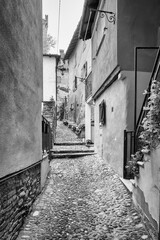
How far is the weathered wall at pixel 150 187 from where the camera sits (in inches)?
87.7

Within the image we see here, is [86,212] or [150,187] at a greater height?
[150,187]

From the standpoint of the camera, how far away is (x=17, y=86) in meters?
2.68

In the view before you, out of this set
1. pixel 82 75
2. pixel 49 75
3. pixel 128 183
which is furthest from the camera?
pixel 49 75

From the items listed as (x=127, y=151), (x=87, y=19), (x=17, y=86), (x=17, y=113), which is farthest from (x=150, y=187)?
(x=87, y=19)

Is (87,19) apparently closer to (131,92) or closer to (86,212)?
(131,92)

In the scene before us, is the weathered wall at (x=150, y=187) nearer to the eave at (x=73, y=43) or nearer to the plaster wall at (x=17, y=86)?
the plaster wall at (x=17, y=86)

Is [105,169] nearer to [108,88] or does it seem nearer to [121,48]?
[108,88]

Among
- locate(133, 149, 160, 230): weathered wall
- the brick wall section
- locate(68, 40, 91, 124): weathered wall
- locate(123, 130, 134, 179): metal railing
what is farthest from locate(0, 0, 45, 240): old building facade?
locate(68, 40, 91, 124): weathered wall

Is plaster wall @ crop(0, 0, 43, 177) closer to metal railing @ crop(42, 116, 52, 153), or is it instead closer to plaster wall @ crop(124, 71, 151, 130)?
metal railing @ crop(42, 116, 52, 153)

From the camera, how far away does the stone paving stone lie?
261 cm

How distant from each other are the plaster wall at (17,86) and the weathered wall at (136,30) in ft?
6.69

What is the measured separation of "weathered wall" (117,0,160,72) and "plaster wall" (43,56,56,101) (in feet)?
37.0

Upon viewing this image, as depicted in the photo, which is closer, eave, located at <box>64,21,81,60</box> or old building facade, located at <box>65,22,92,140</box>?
old building facade, located at <box>65,22,92,140</box>

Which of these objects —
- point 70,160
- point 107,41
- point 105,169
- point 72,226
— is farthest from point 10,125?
point 70,160
